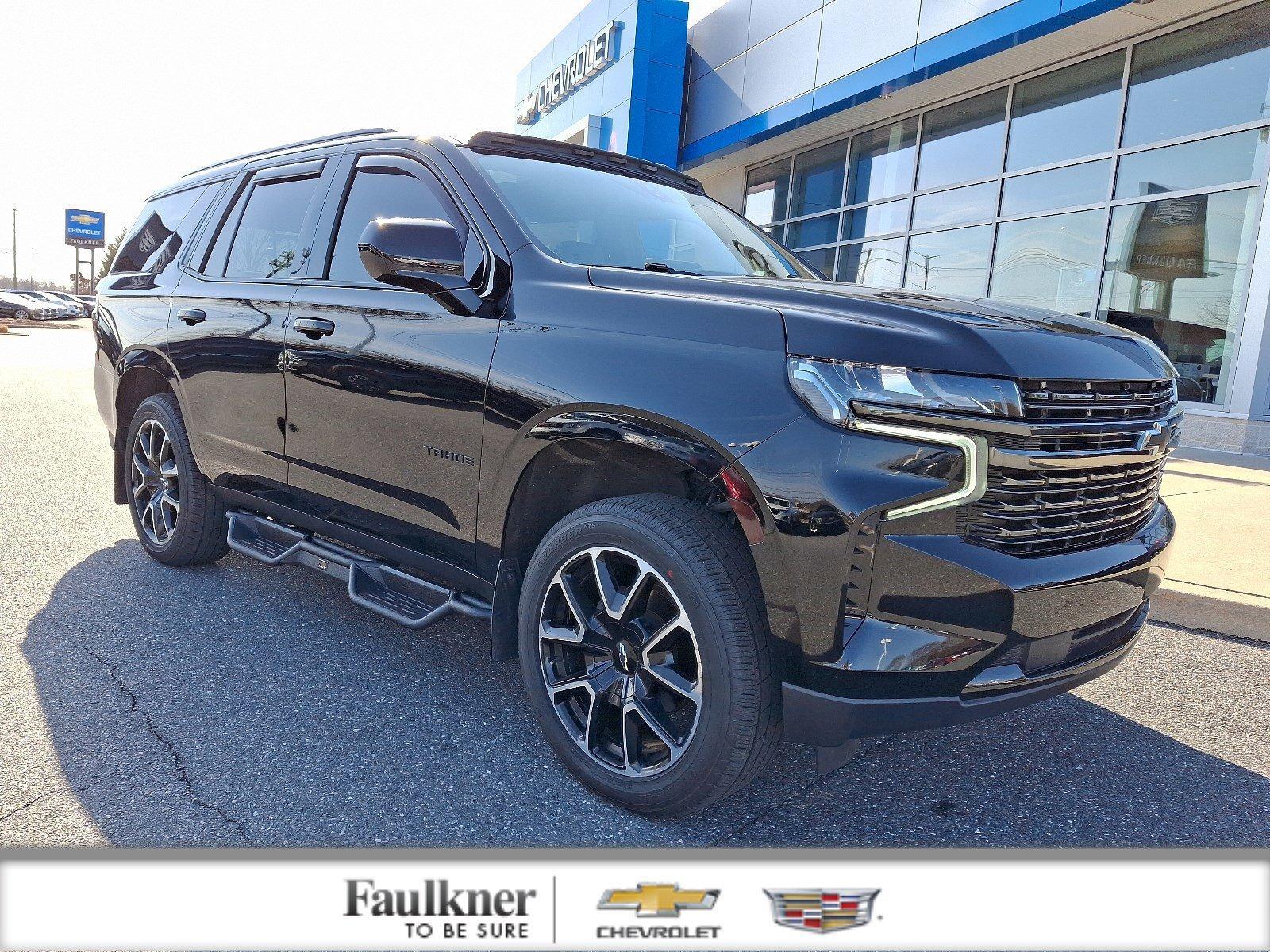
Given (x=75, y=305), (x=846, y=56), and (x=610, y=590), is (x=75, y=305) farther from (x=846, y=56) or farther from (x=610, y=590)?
(x=610, y=590)

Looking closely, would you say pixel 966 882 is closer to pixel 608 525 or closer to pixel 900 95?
pixel 608 525

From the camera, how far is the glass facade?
356 inches

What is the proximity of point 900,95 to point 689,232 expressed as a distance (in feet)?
35.6

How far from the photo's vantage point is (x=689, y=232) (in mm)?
3320

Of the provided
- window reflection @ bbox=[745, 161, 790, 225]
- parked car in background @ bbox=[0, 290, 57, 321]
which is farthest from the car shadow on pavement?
parked car in background @ bbox=[0, 290, 57, 321]

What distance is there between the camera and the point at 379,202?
10.8ft

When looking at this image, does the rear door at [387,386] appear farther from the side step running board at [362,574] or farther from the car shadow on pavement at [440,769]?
the car shadow on pavement at [440,769]

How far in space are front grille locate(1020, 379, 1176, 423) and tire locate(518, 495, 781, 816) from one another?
2.47 ft

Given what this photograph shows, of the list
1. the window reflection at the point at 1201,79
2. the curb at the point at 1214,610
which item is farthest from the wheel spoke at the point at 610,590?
the window reflection at the point at 1201,79

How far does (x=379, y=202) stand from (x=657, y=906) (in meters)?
2.57

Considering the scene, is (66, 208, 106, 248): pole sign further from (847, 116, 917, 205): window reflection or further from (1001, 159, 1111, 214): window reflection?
(1001, 159, 1111, 214): window reflection

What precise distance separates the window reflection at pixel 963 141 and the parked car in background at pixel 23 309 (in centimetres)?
5207


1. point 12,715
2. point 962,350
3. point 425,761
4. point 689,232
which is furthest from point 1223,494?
point 12,715

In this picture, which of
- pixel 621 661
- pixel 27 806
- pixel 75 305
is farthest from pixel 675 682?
pixel 75 305
